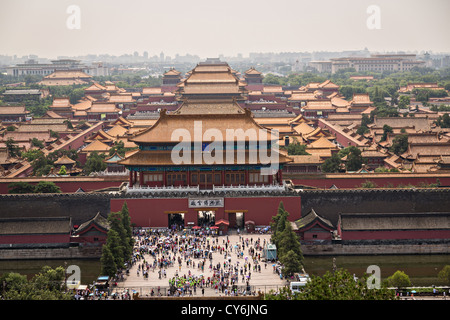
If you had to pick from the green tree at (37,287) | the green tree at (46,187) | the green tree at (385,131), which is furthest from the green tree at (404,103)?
the green tree at (37,287)

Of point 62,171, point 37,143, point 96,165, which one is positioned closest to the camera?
point 96,165

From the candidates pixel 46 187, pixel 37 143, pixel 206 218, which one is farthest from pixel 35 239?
pixel 37 143

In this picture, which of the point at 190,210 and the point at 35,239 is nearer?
the point at 35,239

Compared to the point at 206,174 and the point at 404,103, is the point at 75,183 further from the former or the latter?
the point at 404,103

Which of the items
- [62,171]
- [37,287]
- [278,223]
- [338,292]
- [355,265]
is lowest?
[355,265]

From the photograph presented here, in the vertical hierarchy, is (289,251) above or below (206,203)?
below

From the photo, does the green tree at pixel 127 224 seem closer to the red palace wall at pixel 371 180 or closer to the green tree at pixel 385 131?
the red palace wall at pixel 371 180
